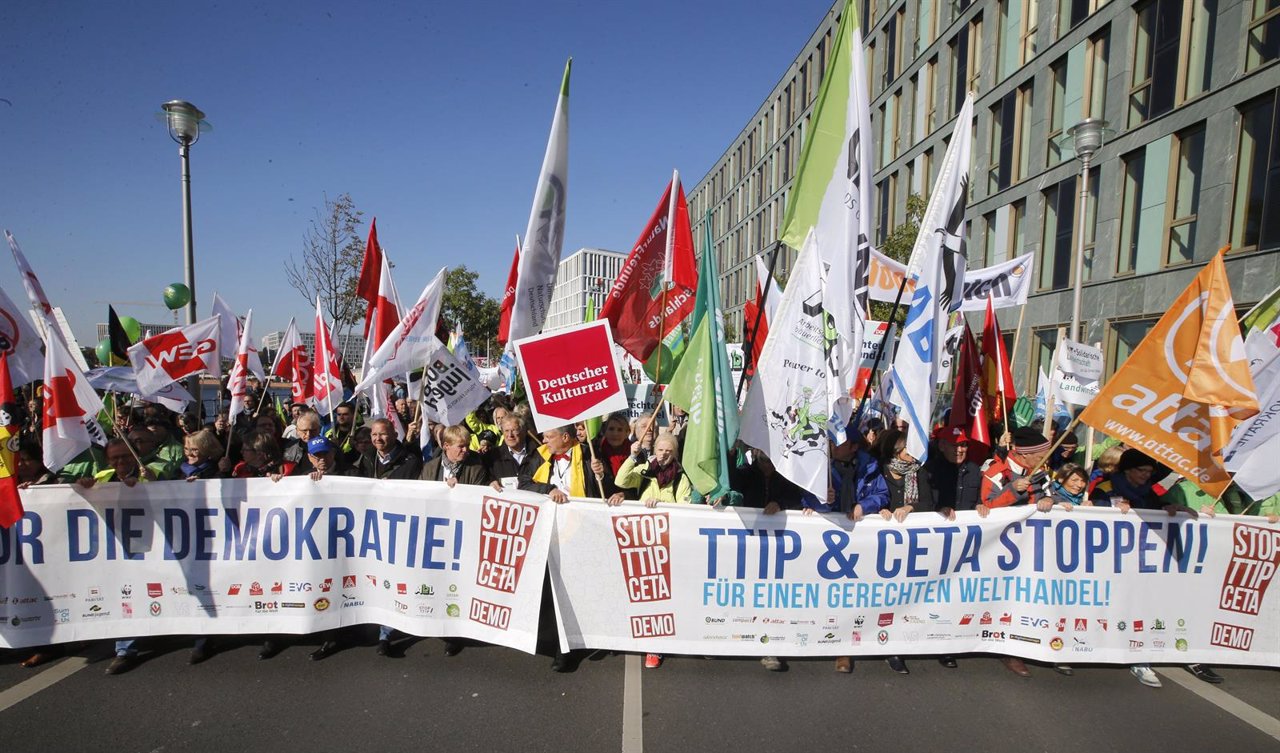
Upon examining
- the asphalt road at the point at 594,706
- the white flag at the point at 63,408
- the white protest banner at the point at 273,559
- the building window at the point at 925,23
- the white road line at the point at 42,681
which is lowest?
the white road line at the point at 42,681

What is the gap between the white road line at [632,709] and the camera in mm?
3418

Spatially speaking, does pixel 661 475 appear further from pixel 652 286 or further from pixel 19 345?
pixel 19 345

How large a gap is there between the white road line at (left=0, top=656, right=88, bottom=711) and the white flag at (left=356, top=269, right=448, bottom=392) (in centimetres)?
256

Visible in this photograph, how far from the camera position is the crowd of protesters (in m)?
4.30

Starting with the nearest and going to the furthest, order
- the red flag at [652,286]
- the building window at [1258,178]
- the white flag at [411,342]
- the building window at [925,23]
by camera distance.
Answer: the white flag at [411,342] → the red flag at [652,286] → the building window at [1258,178] → the building window at [925,23]

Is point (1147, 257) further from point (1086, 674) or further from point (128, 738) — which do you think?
point (128, 738)

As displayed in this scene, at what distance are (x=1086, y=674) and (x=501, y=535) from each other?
13.5ft

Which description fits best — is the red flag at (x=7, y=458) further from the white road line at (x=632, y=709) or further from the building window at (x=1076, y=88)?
the building window at (x=1076, y=88)

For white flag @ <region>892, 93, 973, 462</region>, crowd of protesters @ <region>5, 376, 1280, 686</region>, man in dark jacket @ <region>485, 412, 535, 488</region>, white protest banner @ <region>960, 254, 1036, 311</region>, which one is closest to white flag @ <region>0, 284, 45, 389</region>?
crowd of protesters @ <region>5, 376, 1280, 686</region>

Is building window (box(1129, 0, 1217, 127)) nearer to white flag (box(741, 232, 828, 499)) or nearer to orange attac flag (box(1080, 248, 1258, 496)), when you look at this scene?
→ orange attac flag (box(1080, 248, 1258, 496))

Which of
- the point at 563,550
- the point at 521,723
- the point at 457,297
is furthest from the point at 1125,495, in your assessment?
the point at 457,297

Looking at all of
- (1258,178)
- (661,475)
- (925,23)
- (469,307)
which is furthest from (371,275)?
(469,307)

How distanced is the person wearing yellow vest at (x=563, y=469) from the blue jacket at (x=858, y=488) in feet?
5.36

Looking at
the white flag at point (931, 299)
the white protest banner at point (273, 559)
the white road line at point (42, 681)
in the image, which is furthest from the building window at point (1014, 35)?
the white road line at point (42, 681)
